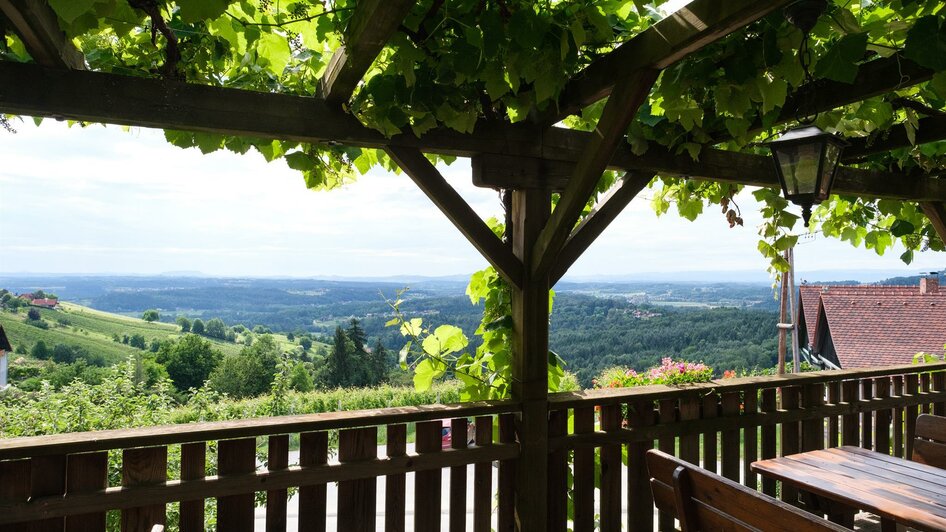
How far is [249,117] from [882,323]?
18.4 meters

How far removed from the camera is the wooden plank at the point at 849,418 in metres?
2.95

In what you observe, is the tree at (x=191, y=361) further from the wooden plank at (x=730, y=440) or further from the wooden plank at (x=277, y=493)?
the wooden plank at (x=730, y=440)

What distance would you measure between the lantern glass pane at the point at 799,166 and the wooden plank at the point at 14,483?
2.61 m

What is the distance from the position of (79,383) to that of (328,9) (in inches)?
267

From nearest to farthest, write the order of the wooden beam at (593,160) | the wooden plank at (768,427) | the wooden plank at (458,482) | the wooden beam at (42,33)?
the wooden beam at (42,33)
the wooden beam at (593,160)
the wooden plank at (458,482)
the wooden plank at (768,427)

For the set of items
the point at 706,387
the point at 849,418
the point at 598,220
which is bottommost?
the point at 849,418

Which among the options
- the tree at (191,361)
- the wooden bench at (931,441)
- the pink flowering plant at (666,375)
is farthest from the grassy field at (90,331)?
the wooden bench at (931,441)

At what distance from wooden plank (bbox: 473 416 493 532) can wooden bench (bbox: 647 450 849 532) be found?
60 centimetres

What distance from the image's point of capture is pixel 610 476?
234cm

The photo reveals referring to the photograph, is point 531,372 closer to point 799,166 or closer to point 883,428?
point 799,166

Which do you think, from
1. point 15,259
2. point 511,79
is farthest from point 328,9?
point 15,259

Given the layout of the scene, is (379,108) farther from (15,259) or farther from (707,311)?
(15,259)

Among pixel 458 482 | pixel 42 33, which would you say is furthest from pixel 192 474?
pixel 42 33

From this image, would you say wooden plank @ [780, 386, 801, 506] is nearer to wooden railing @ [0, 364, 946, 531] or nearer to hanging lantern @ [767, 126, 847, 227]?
wooden railing @ [0, 364, 946, 531]
